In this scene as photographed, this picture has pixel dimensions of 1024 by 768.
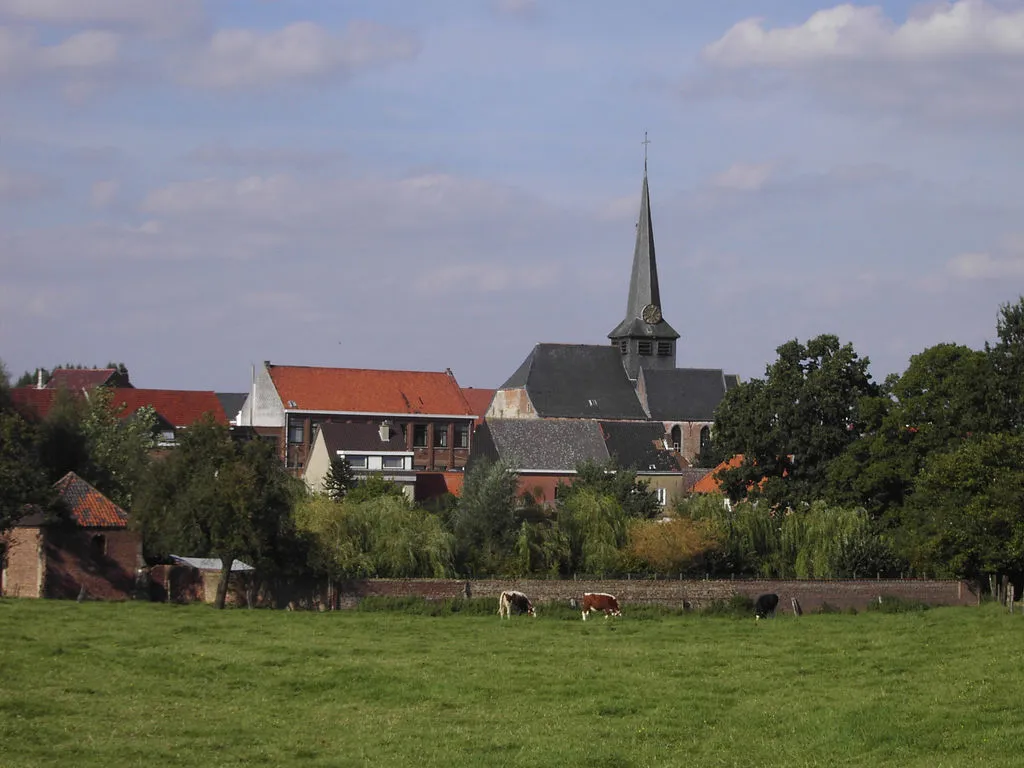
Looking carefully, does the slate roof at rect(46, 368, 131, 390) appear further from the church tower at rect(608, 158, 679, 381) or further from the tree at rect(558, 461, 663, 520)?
the tree at rect(558, 461, 663, 520)

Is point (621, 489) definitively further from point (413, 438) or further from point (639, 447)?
point (413, 438)

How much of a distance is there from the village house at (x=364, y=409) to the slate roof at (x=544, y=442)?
54.5 feet

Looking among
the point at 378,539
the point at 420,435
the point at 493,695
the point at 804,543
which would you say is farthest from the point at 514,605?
the point at 420,435

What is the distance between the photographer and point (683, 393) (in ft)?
362

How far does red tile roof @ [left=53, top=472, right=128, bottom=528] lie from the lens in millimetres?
42156

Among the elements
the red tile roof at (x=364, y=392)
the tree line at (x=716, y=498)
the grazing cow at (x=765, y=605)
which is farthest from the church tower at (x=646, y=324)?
the grazing cow at (x=765, y=605)

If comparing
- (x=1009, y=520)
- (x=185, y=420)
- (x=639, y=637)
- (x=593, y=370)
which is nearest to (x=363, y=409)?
(x=185, y=420)

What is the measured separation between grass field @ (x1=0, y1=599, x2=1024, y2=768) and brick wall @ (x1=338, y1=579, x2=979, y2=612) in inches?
383

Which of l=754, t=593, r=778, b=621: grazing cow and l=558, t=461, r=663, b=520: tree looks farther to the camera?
l=558, t=461, r=663, b=520: tree

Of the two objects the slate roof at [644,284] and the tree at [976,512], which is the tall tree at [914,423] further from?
the slate roof at [644,284]

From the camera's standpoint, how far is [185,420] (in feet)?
322

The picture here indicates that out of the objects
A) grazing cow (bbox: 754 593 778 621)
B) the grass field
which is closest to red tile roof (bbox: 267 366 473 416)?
grazing cow (bbox: 754 593 778 621)

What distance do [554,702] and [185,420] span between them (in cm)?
7973

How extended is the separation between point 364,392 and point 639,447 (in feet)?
81.4
